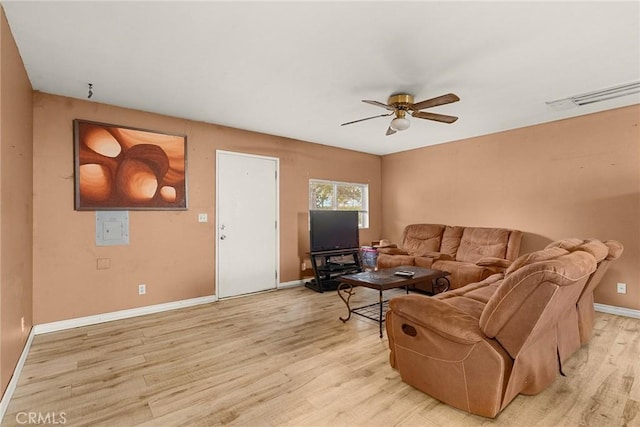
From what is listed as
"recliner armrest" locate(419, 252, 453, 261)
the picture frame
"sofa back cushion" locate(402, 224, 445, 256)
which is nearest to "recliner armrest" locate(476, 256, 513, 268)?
"recliner armrest" locate(419, 252, 453, 261)

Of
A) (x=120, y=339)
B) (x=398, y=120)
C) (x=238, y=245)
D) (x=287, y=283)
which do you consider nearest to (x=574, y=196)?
(x=398, y=120)

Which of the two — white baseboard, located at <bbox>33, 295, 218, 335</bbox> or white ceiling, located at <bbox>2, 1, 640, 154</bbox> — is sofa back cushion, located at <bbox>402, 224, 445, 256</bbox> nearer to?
white ceiling, located at <bbox>2, 1, 640, 154</bbox>

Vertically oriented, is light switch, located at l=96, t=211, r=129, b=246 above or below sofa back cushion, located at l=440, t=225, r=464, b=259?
above

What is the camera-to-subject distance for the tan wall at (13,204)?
1935 mm

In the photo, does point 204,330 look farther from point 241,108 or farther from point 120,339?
point 241,108

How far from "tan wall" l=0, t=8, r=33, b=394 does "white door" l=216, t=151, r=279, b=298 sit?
78.3 inches

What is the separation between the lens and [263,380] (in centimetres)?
226

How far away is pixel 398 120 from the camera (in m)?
3.16

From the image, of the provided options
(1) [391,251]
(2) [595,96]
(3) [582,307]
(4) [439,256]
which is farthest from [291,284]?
(2) [595,96]

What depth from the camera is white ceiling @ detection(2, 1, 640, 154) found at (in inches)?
77.5

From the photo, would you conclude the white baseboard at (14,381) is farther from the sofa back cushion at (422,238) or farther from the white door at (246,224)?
the sofa back cushion at (422,238)

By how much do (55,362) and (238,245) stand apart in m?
2.36

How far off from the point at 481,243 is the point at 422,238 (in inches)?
38.6

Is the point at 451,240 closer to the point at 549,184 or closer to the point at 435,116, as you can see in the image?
the point at 549,184
